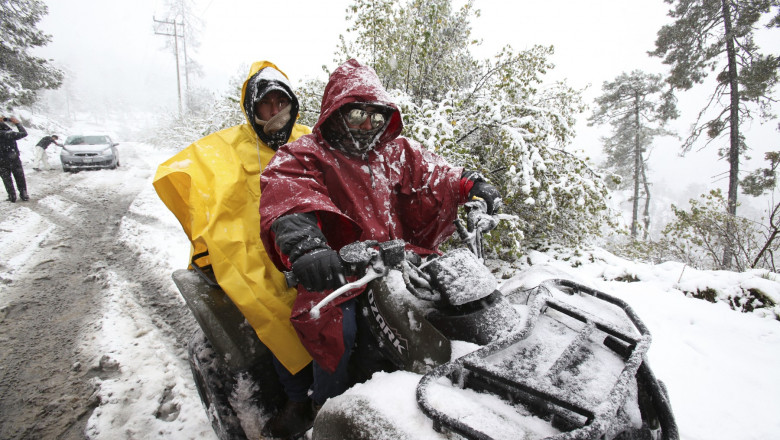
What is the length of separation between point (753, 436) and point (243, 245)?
12.0ft

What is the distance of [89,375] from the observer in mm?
2779

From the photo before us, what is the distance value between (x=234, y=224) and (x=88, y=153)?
14.6 meters

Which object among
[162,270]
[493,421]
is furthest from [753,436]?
[162,270]

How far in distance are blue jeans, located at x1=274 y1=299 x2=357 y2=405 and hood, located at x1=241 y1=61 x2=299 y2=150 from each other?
1536 mm

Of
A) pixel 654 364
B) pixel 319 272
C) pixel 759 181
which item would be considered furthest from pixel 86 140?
pixel 759 181

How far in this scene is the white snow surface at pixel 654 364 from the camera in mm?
2027

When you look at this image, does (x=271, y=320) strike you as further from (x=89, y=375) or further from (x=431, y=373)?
(x=89, y=375)

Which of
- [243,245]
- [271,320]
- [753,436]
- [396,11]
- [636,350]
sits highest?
[396,11]

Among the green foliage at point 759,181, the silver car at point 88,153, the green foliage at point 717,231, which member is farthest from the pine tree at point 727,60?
the silver car at point 88,153

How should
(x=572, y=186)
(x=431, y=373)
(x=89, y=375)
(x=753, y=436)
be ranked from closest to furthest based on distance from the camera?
(x=431, y=373) → (x=753, y=436) → (x=89, y=375) → (x=572, y=186)

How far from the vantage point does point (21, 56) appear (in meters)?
15.3

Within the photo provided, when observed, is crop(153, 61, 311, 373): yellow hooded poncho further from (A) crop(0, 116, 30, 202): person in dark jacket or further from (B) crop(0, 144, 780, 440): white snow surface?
(A) crop(0, 116, 30, 202): person in dark jacket

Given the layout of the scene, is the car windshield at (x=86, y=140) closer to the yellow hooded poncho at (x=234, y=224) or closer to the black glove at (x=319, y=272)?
the yellow hooded poncho at (x=234, y=224)

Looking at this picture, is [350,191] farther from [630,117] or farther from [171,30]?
[171,30]
